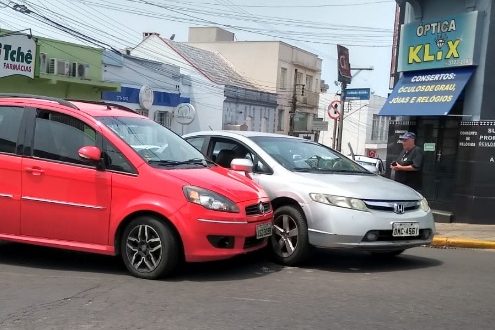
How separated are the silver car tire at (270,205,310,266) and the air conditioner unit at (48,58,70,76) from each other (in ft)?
65.3

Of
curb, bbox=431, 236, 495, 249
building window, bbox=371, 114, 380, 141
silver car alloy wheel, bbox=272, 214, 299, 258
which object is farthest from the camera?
building window, bbox=371, 114, 380, 141

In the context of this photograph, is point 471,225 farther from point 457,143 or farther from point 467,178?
point 457,143

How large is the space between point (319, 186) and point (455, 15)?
707 cm

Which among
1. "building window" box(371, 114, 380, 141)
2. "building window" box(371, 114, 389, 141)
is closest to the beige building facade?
"building window" box(371, 114, 380, 141)

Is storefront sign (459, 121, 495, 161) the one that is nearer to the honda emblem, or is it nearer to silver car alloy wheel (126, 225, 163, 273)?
the honda emblem

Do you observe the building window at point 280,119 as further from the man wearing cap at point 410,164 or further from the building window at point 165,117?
the man wearing cap at point 410,164

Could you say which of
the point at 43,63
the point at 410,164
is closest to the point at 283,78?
the point at 43,63

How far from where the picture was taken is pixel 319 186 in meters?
6.65

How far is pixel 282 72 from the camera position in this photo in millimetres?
47375

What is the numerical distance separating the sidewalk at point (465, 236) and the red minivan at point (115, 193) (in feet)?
12.7

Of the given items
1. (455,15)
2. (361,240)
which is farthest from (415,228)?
(455,15)

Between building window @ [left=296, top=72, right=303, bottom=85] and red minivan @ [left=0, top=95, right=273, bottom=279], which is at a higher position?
building window @ [left=296, top=72, right=303, bottom=85]

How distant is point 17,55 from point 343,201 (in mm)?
19423

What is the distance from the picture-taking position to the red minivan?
5.83m
